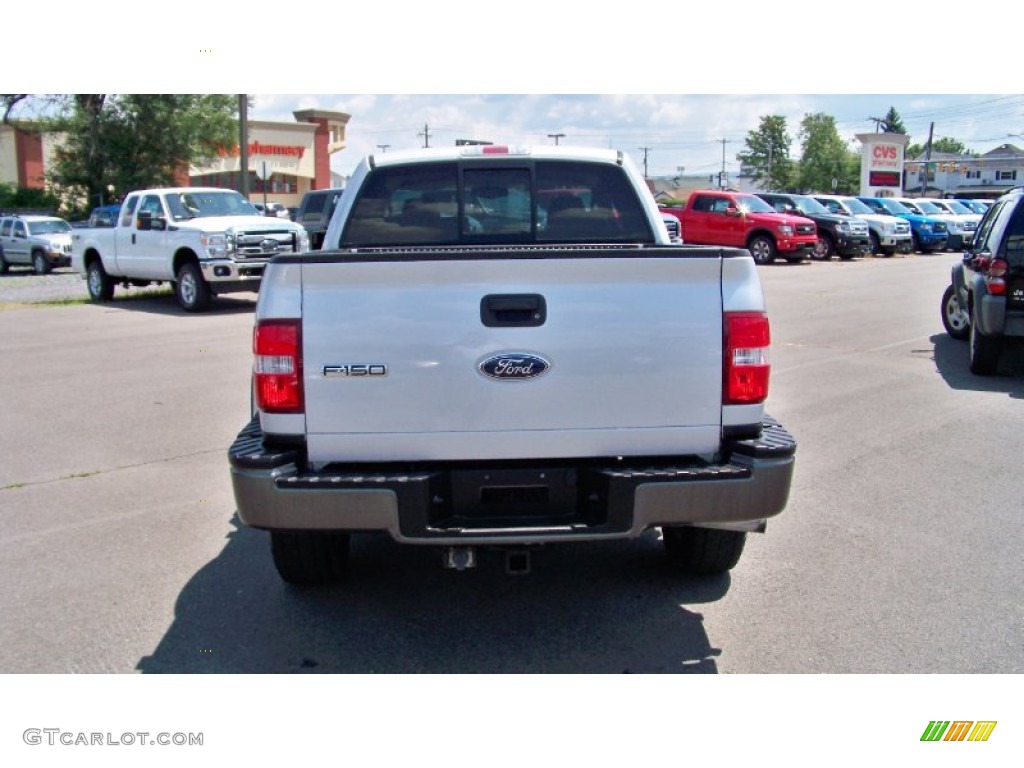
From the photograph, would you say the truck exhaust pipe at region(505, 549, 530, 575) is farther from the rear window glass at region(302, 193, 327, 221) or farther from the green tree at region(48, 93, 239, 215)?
the green tree at region(48, 93, 239, 215)

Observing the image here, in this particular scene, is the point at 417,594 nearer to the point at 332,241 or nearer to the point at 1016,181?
the point at 332,241

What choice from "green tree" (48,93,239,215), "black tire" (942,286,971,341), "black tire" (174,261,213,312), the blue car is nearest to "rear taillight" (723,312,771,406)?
"black tire" (942,286,971,341)

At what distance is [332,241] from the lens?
5.41 meters

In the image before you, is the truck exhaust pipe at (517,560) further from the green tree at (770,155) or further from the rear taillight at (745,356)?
the green tree at (770,155)

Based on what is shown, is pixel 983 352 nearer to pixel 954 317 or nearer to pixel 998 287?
pixel 998 287

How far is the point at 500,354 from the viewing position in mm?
3621

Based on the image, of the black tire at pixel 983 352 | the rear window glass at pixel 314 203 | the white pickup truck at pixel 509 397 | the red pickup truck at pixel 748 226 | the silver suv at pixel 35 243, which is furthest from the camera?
the silver suv at pixel 35 243

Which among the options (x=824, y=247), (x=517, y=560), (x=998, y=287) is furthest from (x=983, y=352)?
(x=824, y=247)

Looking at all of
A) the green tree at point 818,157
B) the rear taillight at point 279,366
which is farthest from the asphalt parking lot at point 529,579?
the green tree at point 818,157

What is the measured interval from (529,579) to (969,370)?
7398 mm

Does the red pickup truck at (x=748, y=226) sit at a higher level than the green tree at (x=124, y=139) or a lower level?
lower

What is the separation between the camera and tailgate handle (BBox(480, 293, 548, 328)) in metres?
3.60

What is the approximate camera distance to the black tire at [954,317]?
12.5 metres

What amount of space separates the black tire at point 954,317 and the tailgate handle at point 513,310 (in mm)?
10327
